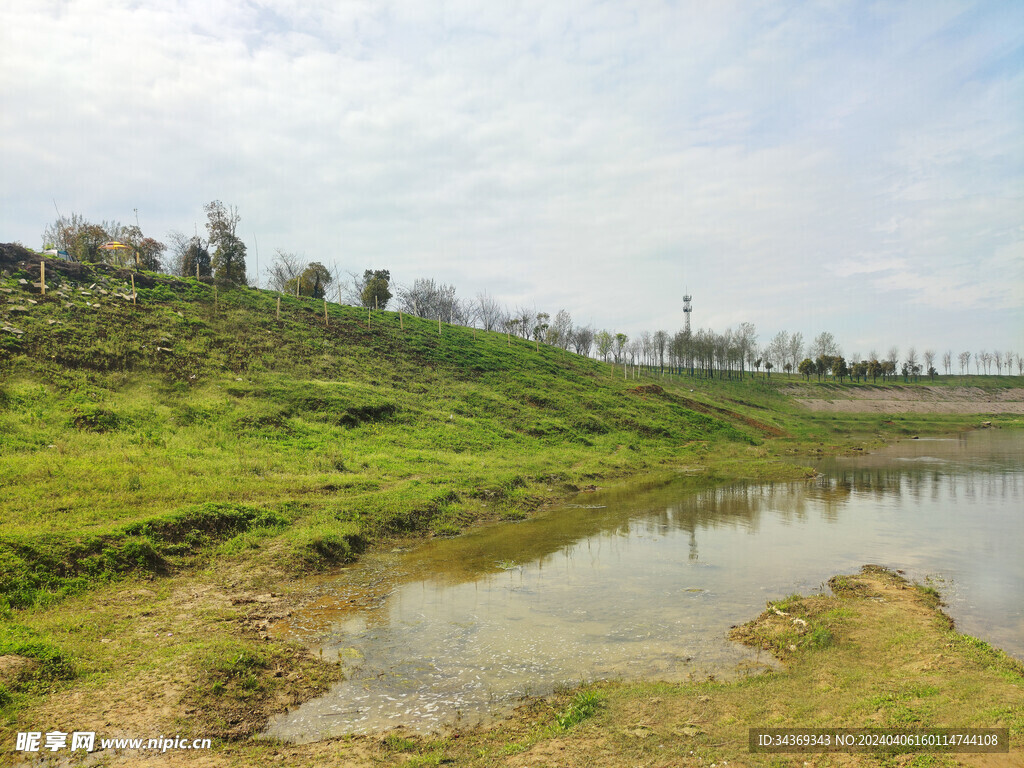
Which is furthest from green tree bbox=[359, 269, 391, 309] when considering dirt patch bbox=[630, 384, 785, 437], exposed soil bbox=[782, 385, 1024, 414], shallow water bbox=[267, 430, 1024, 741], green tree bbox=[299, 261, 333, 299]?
exposed soil bbox=[782, 385, 1024, 414]

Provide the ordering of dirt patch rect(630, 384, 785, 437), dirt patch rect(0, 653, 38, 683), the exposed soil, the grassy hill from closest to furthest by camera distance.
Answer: dirt patch rect(0, 653, 38, 683) < the grassy hill < dirt patch rect(630, 384, 785, 437) < the exposed soil

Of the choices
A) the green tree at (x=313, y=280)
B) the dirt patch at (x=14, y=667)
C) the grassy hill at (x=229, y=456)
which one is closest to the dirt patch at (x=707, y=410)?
the grassy hill at (x=229, y=456)

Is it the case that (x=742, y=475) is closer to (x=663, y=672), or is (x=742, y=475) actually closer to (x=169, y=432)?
(x=663, y=672)

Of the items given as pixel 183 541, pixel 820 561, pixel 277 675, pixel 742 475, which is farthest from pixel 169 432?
pixel 742 475

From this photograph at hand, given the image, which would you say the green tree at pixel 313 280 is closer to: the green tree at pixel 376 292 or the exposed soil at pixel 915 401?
the green tree at pixel 376 292

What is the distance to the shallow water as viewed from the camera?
7.98m

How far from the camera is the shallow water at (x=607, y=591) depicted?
7980 millimetres

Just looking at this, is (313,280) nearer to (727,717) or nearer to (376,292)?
(376,292)

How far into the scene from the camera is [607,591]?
12.1m

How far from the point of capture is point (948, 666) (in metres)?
7.37

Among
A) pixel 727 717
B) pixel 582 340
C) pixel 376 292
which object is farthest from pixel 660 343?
pixel 727 717

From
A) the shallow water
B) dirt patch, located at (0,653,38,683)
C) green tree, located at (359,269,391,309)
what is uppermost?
green tree, located at (359,269,391,309)

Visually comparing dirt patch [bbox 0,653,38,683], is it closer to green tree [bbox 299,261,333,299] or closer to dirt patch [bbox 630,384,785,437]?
dirt patch [bbox 630,384,785,437]

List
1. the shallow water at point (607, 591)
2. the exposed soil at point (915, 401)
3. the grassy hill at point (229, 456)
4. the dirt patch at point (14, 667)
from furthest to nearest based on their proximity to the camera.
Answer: the exposed soil at point (915, 401), the grassy hill at point (229, 456), the shallow water at point (607, 591), the dirt patch at point (14, 667)
